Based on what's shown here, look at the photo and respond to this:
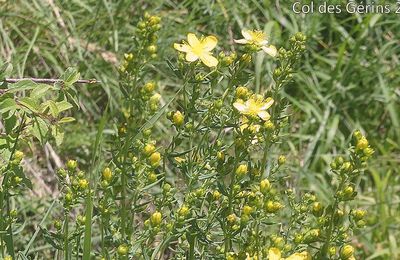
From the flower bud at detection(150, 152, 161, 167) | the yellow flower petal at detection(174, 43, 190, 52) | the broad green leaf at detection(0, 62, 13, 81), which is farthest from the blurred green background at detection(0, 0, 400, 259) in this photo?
the flower bud at detection(150, 152, 161, 167)

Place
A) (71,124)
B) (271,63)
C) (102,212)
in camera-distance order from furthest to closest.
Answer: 1. (271,63)
2. (71,124)
3. (102,212)

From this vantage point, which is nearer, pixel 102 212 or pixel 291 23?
pixel 102 212

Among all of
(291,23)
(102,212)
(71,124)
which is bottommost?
(102,212)

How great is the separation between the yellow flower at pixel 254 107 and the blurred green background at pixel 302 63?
1.70m

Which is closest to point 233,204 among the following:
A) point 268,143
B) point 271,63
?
point 268,143

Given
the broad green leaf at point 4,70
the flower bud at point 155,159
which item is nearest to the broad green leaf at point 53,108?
the broad green leaf at point 4,70

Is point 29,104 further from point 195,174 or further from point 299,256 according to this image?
point 299,256

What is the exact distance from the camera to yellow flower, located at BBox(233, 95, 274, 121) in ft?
4.99

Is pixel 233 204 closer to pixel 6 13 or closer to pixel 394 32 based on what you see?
pixel 6 13

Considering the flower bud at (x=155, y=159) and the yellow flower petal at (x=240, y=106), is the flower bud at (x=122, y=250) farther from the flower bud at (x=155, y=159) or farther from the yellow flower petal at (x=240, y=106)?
the yellow flower petal at (x=240, y=106)

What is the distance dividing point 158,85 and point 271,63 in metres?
0.54

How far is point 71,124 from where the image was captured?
10.9 ft

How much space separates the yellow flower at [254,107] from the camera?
4.99 ft

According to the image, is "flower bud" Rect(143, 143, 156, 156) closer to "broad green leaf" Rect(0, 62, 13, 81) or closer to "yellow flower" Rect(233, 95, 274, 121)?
"yellow flower" Rect(233, 95, 274, 121)
